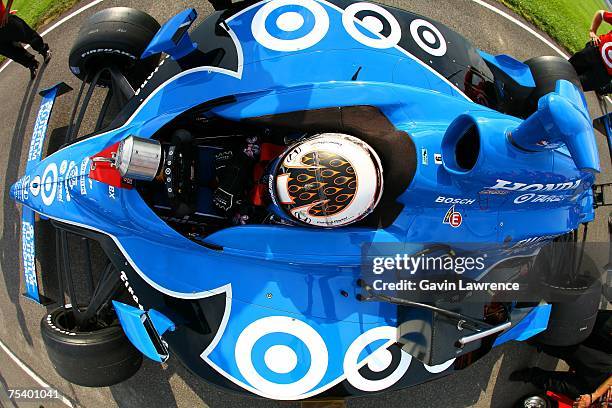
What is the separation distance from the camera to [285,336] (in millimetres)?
3416

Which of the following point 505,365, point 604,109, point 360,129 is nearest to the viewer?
point 360,129

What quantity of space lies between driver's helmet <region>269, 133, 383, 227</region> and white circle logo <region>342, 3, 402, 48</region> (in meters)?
1.12

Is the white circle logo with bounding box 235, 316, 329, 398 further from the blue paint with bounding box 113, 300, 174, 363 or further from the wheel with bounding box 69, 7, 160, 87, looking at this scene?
the wheel with bounding box 69, 7, 160, 87

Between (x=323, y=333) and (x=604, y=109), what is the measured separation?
461cm

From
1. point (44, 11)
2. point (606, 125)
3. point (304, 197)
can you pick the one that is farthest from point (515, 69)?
point (44, 11)

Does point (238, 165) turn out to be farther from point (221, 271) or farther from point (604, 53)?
point (604, 53)

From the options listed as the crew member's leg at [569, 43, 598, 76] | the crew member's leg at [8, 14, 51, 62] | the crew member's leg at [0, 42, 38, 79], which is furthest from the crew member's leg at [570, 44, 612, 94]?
the crew member's leg at [0, 42, 38, 79]

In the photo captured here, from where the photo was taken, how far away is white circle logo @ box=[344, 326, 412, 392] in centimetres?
345

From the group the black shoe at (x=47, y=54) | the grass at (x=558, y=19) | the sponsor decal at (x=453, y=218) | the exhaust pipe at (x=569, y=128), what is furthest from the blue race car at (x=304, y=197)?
the grass at (x=558, y=19)

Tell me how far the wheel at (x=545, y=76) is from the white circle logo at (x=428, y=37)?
2.93 ft

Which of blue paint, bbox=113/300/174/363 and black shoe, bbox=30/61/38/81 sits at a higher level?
black shoe, bbox=30/61/38/81

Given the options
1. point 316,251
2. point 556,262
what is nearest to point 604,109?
point 556,262

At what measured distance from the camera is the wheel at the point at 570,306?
3.91 meters

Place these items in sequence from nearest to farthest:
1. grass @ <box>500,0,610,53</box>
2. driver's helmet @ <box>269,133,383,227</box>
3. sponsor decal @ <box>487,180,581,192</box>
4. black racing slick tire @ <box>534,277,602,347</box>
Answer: driver's helmet @ <box>269,133,383,227</box>, sponsor decal @ <box>487,180,581,192</box>, black racing slick tire @ <box>534,277,602,347</box>, grass @ <box>500,0,610,53</box>
